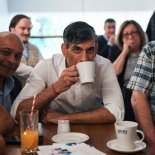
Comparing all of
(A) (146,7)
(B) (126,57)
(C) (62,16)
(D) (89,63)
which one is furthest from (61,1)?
(D) (89,63)

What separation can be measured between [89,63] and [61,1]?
4.19m

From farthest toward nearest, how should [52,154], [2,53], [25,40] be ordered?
[25,40] → [2,53] → [52,154]

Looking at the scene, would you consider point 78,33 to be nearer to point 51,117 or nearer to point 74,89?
point 74,89

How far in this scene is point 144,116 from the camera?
1.60 m

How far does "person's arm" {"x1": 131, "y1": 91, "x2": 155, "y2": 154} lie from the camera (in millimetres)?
1544

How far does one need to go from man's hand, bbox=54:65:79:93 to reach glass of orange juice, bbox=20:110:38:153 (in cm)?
34

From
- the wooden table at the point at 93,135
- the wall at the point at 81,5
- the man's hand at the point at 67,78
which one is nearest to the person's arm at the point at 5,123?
the wooden table at the point at 93,135

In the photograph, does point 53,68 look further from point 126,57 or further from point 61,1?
point 61,1

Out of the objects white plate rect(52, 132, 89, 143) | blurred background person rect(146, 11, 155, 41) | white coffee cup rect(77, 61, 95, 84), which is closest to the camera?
white plate rect(52, 132, 89, 143)

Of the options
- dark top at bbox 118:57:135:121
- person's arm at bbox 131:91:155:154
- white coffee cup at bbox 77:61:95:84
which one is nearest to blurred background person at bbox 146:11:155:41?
dark top at bbox 118:57:135:121

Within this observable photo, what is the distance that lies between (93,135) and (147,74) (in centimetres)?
54

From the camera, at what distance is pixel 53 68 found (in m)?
1.80

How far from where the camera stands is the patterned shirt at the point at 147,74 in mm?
1634

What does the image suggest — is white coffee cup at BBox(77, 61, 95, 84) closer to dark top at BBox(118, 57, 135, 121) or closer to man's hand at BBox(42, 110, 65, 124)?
→ man's hand at BBox(42, 110, 65, 124)
